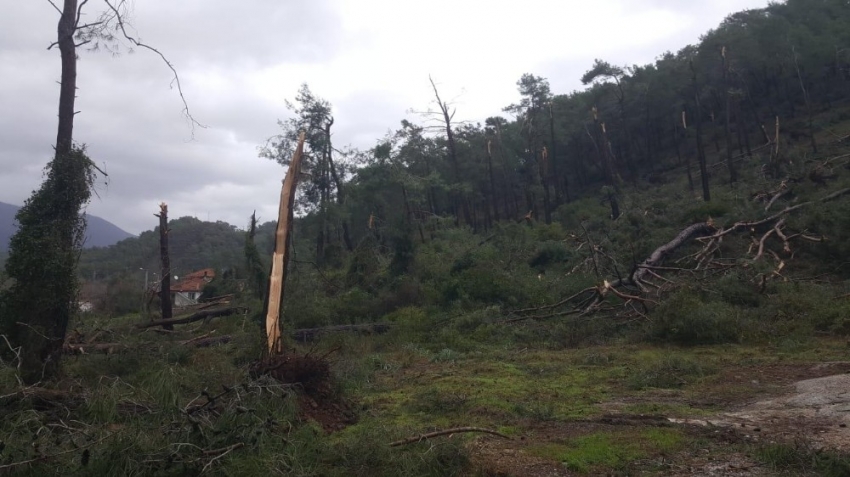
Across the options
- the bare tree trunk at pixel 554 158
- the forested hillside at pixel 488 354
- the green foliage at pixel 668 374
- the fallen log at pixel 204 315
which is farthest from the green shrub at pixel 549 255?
the bare tree trunk at pixel 554 158

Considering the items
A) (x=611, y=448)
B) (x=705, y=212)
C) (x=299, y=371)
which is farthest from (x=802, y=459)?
(x=705, y=212)

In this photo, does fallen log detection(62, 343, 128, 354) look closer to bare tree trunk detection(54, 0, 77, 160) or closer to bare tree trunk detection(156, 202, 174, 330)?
bare tree trunk detection(54, 0, 77, 160)

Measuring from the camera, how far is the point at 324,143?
99.4 ft

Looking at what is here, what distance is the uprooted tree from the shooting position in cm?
802

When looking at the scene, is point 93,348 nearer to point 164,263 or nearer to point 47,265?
point 47,265

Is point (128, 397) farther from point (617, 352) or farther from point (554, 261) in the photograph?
point (554, 261)

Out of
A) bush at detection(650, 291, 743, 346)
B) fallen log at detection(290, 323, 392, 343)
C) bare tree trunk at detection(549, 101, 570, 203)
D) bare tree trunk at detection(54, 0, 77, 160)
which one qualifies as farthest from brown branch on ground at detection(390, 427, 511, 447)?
bare tree trunk at detection(549, 101, 570, 203)

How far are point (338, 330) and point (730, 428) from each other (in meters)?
9.88

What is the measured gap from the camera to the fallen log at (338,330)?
1387 centimetres

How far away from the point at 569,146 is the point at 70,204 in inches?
1636

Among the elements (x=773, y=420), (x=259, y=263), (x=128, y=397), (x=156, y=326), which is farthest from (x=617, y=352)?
(x=259, y=263)

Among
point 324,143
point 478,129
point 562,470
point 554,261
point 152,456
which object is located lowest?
point 562,470

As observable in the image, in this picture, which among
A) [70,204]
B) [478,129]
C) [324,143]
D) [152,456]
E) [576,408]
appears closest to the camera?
[152,456]

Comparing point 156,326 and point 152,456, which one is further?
point 156,326
